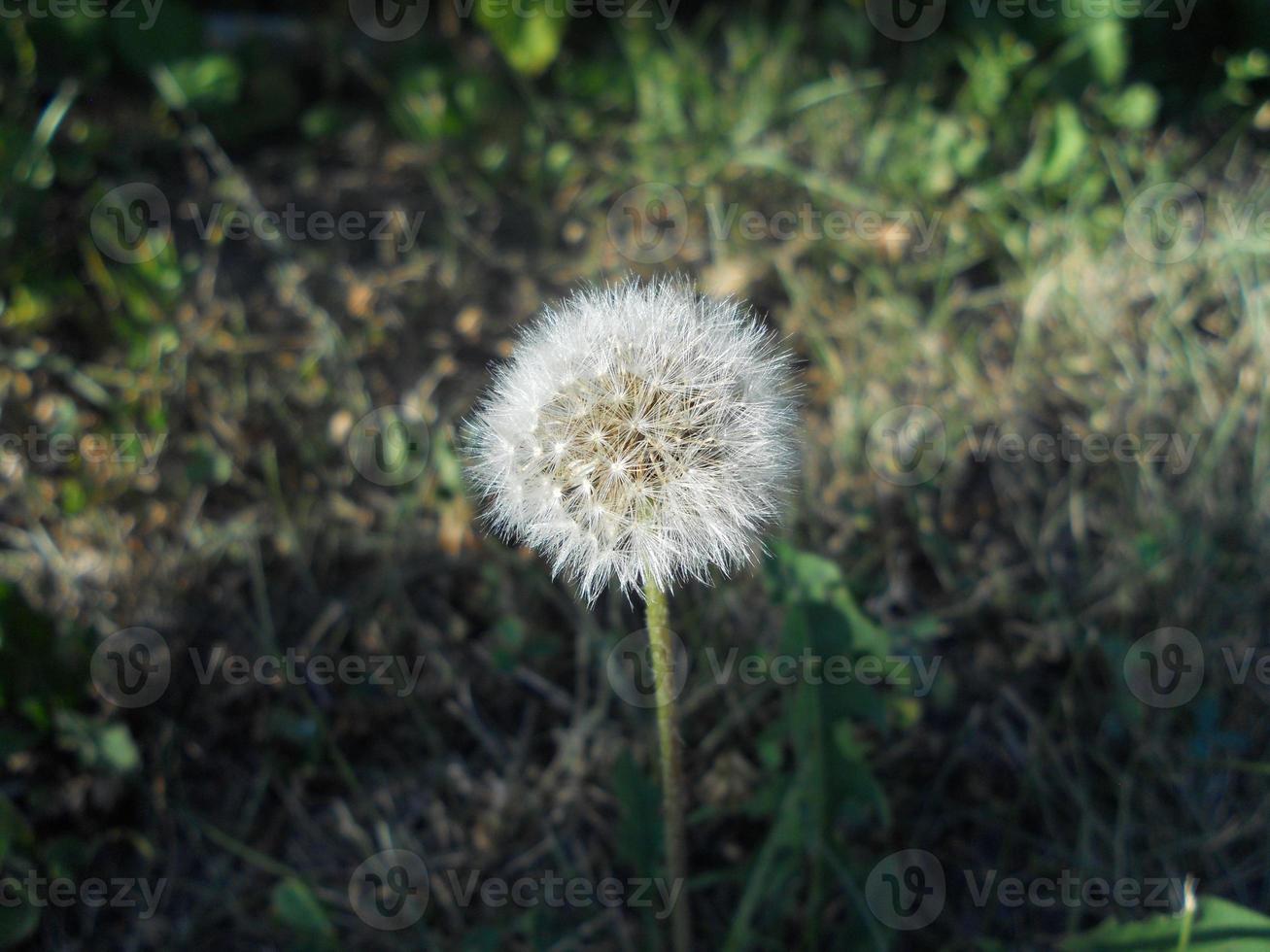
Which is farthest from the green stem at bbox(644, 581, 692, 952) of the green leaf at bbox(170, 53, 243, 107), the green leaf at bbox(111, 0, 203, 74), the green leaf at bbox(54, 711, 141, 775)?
the green leaf at bbox(111, 0, 203, 74)

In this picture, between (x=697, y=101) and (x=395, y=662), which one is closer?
(x=395, y=662)

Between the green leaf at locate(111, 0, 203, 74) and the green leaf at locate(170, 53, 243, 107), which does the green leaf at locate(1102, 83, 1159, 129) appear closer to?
the green leaf at locate(170, 53, 243, 107)

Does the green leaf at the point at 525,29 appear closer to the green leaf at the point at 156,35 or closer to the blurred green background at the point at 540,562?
the blurred green background at the point at 540,562

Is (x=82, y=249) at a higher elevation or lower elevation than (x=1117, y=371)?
higher

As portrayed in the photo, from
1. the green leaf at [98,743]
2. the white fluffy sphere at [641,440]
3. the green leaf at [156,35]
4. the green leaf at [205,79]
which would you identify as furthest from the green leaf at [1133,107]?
the green leaf at [98,743]

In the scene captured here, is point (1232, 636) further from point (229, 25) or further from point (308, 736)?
point (229, 25)

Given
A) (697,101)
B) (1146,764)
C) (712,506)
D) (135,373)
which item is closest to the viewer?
(712,506)

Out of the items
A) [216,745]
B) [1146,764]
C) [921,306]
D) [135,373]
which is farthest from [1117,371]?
[135,373]
